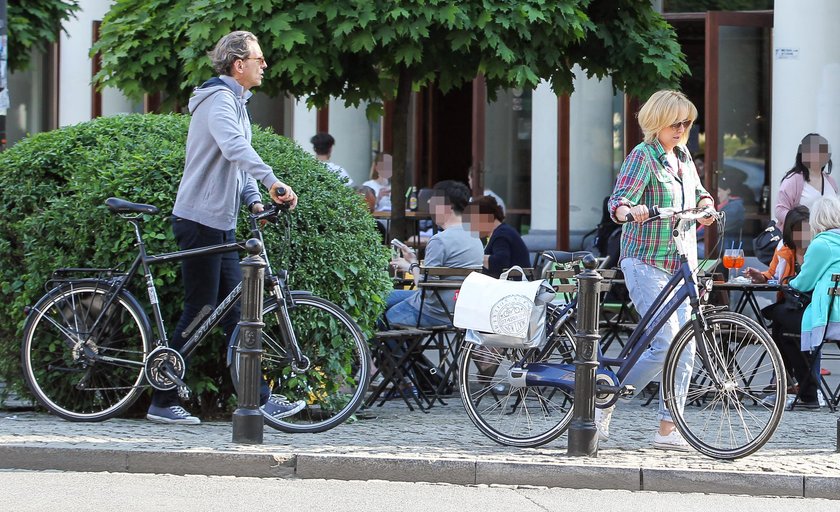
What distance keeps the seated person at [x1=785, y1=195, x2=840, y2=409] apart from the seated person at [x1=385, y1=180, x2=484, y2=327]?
2.13 m

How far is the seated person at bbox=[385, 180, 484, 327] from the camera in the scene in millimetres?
9930

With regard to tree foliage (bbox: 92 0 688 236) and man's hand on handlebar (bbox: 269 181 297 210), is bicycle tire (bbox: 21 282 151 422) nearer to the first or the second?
man's hand on handlebar (bbox: 269 181 297 210)

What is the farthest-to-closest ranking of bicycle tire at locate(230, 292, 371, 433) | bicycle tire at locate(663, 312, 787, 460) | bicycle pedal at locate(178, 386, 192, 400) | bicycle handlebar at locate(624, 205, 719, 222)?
bicycle pedal at locate(178, 386, 192, 400)
bicycle tire at locate(230, 292, 371, 433)
bicycle handlebar at locate(624, 205, 719, 222)
bicycle tire at locate(663, 312, 787, 460)

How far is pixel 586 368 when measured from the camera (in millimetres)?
7430

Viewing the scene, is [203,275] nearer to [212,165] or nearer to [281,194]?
[212,165]

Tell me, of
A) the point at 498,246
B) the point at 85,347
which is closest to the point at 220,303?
the point at 85,347

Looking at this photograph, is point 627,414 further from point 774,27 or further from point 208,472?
point 774,27

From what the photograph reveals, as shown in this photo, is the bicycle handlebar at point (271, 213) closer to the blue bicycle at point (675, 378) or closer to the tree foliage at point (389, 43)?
the blue bicycle at point (675, 378)

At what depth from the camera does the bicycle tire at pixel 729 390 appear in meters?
7.28

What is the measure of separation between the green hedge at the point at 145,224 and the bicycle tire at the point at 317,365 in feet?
1.13

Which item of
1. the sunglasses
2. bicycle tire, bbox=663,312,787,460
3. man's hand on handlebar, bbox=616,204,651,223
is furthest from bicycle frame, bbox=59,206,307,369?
the sunglasses

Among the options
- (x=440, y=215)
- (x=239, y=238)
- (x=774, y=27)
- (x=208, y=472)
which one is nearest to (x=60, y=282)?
(x=239, y=238)

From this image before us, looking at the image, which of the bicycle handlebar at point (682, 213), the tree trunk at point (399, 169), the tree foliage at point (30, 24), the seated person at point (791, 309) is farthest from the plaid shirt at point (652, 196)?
the tree foliage at point (30, 24)

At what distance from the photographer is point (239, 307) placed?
825cm
